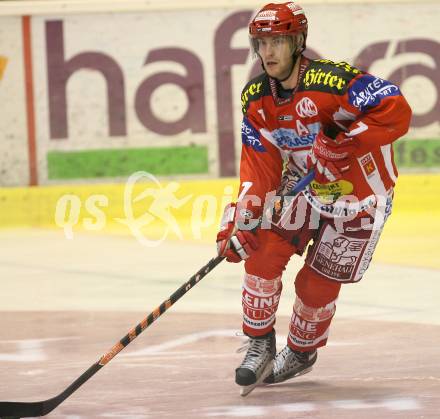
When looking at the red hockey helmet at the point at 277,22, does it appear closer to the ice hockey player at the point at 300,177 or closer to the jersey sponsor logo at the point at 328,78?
the ice hockey player at the point at 300,177

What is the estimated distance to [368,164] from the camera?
402 centimetres

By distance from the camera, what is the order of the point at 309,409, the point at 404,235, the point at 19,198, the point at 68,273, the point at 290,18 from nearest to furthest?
1. the point at 309,409
2. the point at 290,18
3. the point at 68,273
4. the point at 404,235
5. the point at 19,198

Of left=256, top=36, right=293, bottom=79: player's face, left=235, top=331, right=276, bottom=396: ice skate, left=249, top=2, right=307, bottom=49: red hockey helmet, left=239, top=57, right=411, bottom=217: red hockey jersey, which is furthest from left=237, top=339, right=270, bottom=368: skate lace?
left=249, top=2, right=307, bottom=49: red hockey helmet

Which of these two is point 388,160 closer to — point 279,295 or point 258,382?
point 279,295

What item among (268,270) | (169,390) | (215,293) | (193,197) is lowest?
(193,197)

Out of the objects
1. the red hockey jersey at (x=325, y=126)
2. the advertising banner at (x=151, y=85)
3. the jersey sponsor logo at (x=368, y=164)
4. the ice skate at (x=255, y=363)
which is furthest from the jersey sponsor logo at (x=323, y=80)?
the advertising banner at (x=151, y=85)

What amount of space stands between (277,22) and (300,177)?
0.55 metres

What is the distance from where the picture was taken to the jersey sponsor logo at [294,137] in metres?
4.02

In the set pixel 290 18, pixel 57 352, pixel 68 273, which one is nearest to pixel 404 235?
pixel 68 273

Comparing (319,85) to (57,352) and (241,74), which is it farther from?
(241,74)

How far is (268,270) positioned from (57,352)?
Result: 113cm

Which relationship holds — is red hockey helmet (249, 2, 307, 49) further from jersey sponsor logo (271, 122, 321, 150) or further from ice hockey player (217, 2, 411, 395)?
jersey sponsor logo (271, 122, 321, 150)

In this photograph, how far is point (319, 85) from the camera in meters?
3.97

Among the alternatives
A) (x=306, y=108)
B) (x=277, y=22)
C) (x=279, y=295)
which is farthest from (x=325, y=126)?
(x=279, y=295)
